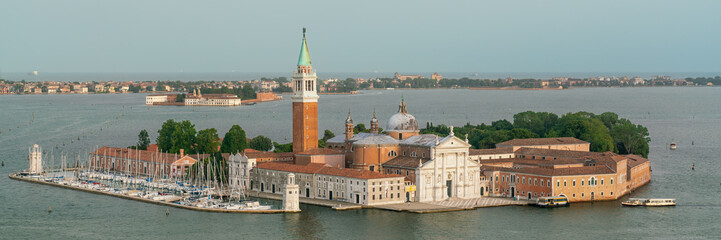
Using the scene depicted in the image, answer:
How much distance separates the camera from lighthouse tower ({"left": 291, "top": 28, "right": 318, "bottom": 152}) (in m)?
49.0

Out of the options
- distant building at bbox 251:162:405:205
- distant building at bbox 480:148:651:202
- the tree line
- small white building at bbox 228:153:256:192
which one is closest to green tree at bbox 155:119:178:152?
small white building at bbox 228:153:256:192

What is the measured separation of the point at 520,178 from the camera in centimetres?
4506

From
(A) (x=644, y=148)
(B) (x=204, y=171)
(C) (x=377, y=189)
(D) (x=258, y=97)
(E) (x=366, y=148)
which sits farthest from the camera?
(D) (x=258, y=97)

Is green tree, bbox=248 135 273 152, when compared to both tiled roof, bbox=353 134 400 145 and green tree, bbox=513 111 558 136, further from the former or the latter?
green tree, bbox=513 111 558 136

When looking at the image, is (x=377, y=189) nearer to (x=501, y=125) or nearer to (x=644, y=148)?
(x=644, y=148)

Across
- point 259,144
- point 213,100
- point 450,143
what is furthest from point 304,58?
point 213,100

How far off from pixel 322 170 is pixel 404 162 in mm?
3651

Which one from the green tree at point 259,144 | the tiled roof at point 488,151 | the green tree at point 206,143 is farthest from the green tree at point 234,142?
the tiled roof at point 488,151

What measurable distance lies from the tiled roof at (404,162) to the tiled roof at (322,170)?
1.28m

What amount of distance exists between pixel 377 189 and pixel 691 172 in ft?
70.9

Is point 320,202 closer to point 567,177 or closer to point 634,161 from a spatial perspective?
point 567,177

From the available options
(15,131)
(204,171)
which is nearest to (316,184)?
(204,171)

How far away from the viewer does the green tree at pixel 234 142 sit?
2212 inches

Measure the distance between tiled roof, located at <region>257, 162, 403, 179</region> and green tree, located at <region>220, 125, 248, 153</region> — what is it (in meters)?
8.50
